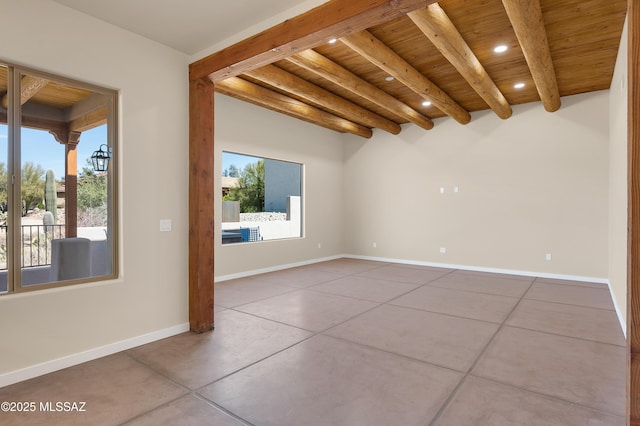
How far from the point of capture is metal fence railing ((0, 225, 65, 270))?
2.62m

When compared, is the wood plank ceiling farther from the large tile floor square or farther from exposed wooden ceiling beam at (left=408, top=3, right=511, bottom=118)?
the large tile floor square

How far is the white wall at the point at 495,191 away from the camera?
19.6 ft

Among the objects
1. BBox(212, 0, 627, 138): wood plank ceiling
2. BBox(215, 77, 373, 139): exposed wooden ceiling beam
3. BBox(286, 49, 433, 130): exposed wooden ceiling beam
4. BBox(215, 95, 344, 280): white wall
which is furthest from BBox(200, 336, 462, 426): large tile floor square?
BBox(215, 77, 373, 139): exposed wooden ceiling beam

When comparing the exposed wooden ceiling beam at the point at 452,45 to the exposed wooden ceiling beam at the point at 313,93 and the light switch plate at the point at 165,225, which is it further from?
the light switch plate at the point at 165,225

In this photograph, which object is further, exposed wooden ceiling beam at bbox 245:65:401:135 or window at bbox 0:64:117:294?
exposed wooden ceiling beam at bbox 245:65:401:135

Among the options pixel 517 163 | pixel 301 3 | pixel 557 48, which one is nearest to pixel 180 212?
pixel 301 3

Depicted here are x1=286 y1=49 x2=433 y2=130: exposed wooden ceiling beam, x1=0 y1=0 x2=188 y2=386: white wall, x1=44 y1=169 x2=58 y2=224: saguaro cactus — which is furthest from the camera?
x1=286 y1=49 x2=433 y2=130: exposed wooden ceiling beam

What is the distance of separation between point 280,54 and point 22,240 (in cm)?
266

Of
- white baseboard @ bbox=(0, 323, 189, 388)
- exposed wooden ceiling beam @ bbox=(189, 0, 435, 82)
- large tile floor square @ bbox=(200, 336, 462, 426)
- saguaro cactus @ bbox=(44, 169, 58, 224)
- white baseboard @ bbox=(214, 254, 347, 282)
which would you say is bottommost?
large tile floor square @ bbox=(200, 336, 462, 426)

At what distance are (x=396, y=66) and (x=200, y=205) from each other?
3007 mm

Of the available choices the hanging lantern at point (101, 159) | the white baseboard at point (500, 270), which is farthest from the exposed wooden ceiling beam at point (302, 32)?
the white baseboard at point (500, 270)

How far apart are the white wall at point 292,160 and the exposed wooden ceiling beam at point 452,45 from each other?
12.3ft

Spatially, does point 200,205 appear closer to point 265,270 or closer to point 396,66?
point 396,66

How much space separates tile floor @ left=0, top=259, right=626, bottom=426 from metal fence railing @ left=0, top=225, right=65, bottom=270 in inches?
35.9
